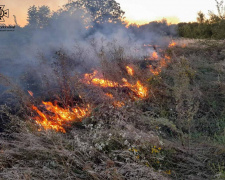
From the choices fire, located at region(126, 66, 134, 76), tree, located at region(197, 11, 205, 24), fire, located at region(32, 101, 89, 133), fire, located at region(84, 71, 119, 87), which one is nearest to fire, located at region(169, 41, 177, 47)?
fire, located at region(126, 66, 134, 76)

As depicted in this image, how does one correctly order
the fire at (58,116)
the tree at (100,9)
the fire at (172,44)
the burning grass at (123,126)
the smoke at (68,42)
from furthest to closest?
the tree at (100,9), the fire at (172,44), the smoke at (68,42), the fire at (58,116), the burning grass at (123,126)

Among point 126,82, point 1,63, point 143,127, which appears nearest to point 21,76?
point 1,63

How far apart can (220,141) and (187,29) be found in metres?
15.2

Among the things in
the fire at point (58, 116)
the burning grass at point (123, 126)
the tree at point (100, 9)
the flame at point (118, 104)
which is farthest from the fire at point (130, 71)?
the tree at point (100, 9)

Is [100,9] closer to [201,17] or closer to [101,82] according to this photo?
[201,17]

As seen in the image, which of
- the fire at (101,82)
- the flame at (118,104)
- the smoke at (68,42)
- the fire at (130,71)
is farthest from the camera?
the smoke at (68,42)

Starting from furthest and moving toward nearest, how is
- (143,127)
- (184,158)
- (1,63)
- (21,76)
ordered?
(1,63)
(21,76)
(143,127)
(184,158)

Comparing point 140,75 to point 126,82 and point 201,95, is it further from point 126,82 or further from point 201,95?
point 201,95

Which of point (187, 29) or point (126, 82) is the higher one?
point (187, 29)

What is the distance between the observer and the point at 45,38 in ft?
39.0

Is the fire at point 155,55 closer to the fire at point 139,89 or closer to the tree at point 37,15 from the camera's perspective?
the fire at point 139,89

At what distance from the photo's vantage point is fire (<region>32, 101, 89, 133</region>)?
15.0ft

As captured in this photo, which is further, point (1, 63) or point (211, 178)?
point (1, 63)

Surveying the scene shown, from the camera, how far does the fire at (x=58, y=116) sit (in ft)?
15.0
